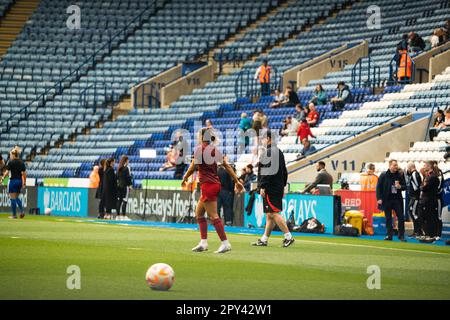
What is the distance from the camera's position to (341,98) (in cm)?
3681

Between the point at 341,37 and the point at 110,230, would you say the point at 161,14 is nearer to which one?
the point at 341,37

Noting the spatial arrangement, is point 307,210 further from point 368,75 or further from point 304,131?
point 368,75

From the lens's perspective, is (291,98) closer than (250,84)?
Yes

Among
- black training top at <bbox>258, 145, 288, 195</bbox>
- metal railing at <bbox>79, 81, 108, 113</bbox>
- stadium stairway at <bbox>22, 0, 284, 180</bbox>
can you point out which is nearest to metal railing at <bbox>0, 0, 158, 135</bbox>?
stadium stairway at <bbox>22, 0, 284, 180</bbox>

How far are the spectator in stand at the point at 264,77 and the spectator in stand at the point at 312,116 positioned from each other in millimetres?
5186

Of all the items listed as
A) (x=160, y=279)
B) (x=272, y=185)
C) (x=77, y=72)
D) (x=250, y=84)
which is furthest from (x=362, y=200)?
(x=77, y=72)

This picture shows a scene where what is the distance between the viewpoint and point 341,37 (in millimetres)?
43688

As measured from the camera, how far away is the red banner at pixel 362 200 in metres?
27.5

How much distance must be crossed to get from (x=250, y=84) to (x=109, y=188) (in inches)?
533

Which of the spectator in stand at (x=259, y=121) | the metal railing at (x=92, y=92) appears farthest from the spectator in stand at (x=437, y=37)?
the metal railing at (x=92, y=92)

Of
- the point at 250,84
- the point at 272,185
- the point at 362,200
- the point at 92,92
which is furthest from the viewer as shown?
the point at 92,92

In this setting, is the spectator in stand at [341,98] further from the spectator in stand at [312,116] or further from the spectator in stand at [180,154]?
the spectator in stand at [180,154]

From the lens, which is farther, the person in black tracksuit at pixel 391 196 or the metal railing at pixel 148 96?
the metal railing at pixel 148 96

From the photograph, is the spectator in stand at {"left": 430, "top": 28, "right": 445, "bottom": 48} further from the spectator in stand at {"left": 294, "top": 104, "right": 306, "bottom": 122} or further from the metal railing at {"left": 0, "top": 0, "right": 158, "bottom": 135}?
the metal railing at {"left": 0, "top": 0, "right": 158, "bottom": 135}
